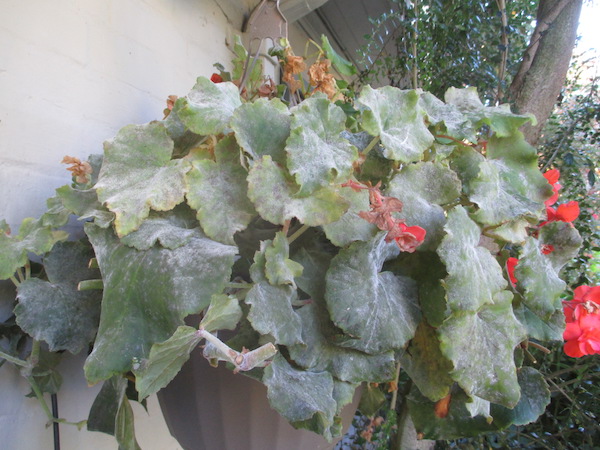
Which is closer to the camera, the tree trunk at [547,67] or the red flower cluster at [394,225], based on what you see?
the red flower cluster at [394,225]

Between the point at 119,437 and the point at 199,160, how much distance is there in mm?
313

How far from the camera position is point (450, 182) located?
0.54 meters

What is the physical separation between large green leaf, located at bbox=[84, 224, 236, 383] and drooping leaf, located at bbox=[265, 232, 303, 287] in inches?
1.5

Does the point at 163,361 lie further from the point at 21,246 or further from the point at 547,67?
the point at 547,67

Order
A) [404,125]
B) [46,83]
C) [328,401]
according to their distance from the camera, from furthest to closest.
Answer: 1. [46,83]
2. [404,125]
3. [328,401]

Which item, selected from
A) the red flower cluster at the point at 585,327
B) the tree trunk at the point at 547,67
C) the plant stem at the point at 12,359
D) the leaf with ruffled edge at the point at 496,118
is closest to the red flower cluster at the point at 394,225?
the leaf with ruffled edge at the point at 496,118

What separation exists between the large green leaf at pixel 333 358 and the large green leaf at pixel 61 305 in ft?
0.84

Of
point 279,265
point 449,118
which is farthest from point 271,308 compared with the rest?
point 449,118

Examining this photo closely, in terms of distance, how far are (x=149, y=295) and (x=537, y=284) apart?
1.54 ft

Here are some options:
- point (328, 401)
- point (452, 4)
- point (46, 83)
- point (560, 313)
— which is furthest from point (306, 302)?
point (452, 4)

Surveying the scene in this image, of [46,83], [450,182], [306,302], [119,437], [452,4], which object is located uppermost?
[452,4]

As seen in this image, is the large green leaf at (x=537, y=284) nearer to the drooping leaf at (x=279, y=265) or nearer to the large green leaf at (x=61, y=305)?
the drooping leaf at (x=279, y=265)

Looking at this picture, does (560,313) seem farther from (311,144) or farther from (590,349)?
(311,144)

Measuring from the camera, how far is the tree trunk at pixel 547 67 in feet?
4.69
